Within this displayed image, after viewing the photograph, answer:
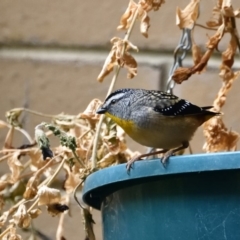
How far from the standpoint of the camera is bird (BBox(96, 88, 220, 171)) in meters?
0.97

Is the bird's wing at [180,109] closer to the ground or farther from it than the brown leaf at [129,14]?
closer to the ground

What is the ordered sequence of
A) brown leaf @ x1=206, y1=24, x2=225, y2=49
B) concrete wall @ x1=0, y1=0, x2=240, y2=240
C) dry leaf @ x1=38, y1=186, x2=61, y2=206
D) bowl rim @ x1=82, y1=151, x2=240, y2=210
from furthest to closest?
concrete wall @ x1=0, y1=0, x2=240, y2=240, brown leaf @ x1=206, y1=24, x2=225, y2=49, dry leaf @ x1=38, y1=186, x2=61, y2=206, bowl rim @ x1=82, y1=151, x2=240, y2=210

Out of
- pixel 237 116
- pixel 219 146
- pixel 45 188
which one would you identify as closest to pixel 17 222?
pixel 45 188

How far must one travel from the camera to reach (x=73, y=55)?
1.57 meters

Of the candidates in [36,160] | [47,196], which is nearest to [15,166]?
[36,160]

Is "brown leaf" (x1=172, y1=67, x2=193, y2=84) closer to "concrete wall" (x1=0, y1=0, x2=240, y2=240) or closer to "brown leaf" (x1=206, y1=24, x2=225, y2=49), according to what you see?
"brown leaf" (x1=206, y1=24, x2=225, y2=49)

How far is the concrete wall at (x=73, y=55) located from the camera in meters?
1.56

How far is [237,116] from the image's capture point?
154 cm

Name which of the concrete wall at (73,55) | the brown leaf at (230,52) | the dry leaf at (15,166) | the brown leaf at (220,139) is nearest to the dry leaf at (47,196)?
Result: the dry leaf at (15,166)

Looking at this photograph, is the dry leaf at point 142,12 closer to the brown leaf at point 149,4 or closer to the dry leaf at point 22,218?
the brown leaf at point 149,4

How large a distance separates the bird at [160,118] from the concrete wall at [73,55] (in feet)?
1.64

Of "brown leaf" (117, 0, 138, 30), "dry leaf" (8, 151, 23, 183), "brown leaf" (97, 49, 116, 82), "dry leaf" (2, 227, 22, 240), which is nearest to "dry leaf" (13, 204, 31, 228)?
"dry leaf" (2, 227, 22, 240)

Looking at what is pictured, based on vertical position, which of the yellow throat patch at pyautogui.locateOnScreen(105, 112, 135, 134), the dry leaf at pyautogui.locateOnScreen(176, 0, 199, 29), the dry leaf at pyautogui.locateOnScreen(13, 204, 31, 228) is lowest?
the dry leaf at pyautogui.locateOnScreen(13, 204, 31, 228)

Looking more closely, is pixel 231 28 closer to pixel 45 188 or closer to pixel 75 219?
pixel 45 188
